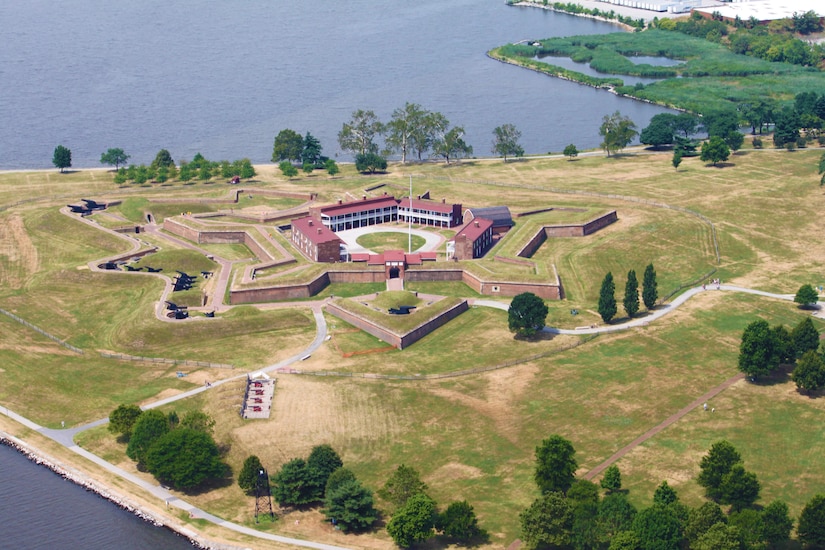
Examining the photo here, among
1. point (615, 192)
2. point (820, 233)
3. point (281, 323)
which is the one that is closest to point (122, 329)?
point (281, 323)

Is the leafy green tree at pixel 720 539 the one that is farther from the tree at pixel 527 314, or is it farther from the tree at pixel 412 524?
the tree at pixel 527 314

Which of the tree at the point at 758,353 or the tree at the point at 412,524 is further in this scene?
the tree at the point at 758,353

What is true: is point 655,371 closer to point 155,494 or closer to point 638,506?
point 638,506

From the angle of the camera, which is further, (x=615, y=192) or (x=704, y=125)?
(x=704, y=125)

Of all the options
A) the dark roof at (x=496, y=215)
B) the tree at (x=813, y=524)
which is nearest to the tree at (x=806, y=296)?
the dark roof at (x=496, y=215)

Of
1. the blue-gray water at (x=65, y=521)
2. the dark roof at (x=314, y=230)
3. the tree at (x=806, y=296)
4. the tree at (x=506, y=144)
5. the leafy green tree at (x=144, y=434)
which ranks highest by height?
the tree at (x=506, y=144)

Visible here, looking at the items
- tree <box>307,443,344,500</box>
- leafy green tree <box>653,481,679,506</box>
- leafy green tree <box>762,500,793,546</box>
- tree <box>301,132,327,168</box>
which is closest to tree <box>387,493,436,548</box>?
tree <box>307,443,344,500</box>

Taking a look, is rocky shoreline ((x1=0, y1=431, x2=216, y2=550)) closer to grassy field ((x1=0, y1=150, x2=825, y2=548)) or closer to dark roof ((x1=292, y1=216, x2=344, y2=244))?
grassy field ((x1=0, y1=150, x2=825, y2=548))

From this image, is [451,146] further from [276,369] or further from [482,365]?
[276,369]
